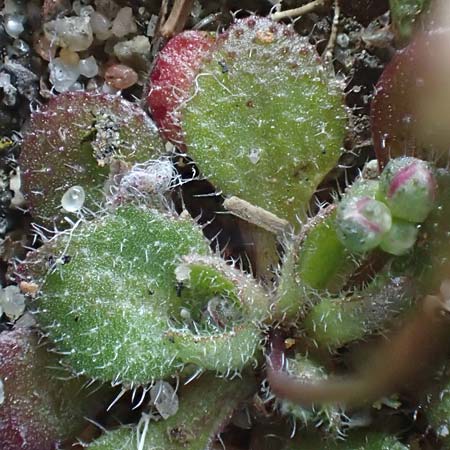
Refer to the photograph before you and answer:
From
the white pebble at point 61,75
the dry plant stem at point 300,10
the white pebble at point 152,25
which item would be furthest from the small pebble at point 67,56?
the dry plant stem at point 300,10

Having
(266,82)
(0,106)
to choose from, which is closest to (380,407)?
(266,82)

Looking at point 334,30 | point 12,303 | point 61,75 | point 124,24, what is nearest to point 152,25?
point 124,24

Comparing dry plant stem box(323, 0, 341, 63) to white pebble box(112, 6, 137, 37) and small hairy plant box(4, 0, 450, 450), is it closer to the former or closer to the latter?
small hairy plant box(4, 0, 450, 450)

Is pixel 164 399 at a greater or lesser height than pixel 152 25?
lesser

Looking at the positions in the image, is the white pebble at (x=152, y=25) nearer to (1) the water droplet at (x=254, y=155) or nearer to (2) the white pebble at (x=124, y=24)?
(2) the white pebble at (x=124, y=24)

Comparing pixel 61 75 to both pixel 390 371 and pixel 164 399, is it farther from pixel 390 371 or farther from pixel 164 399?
pixel 390 371

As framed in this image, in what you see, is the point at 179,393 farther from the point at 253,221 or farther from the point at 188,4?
the point at 188,4
